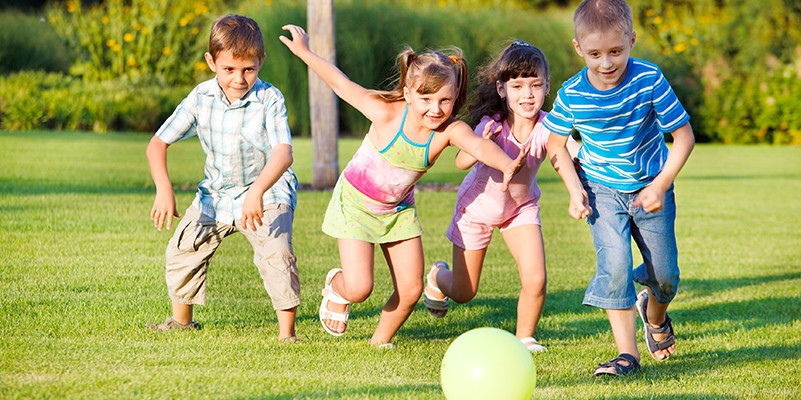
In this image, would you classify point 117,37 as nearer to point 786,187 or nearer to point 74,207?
point 74,207

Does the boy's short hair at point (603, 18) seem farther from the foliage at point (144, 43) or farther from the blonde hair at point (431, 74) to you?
the foliage at point (144, 43)

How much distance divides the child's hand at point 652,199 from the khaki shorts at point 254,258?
1.90m

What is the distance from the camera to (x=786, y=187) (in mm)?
14492

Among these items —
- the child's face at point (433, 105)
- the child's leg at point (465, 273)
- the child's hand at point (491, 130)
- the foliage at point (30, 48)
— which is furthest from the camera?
the foliage at point (30, 48)

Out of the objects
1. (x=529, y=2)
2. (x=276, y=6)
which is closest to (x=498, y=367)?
(x=276, y=6)

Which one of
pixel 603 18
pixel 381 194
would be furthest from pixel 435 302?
pixel 603 18

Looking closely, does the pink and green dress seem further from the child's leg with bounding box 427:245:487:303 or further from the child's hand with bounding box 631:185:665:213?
the child's hand with bounding box 631:185:665:213

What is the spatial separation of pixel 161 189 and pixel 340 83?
1150 mm

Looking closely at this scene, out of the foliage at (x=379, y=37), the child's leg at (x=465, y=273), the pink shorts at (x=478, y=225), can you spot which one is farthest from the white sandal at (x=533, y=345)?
the foliage at (x=379, y=37)

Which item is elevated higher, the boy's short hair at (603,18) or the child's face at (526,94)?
the boy's short hair at (603,18)

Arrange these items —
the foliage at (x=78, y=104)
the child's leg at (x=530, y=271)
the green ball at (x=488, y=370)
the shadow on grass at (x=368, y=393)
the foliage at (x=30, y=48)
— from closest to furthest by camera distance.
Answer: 1. the green ball at (x=488, y=370)
2. the shadow on grass at (x=368, y=393)
3. the child's leg at (x=530, y=271)
4. the foliage at (x=78, y=104)
5. the foliage at (x=30, y=48)

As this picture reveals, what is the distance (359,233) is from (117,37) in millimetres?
20762

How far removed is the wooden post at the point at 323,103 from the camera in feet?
37.6

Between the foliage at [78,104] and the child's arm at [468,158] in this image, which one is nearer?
the child's arm at [468,158]
